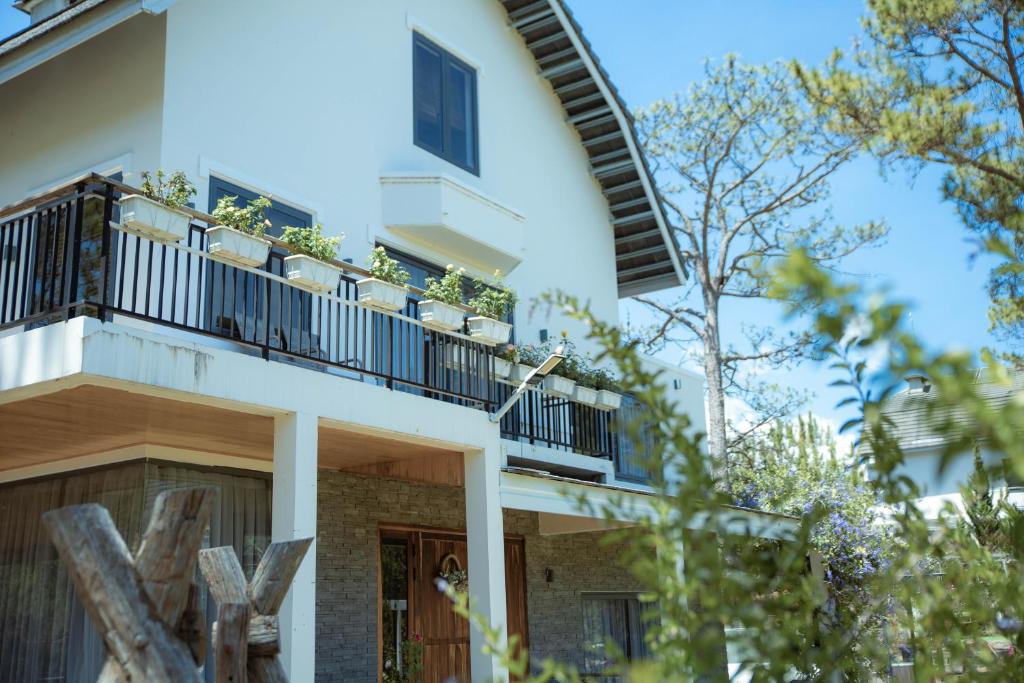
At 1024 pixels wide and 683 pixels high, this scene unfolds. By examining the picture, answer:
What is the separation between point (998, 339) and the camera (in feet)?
53.1

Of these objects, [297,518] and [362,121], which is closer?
[297,518]

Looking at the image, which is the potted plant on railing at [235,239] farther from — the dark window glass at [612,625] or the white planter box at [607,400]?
the dark window glass at [612,625]

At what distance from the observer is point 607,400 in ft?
42.9

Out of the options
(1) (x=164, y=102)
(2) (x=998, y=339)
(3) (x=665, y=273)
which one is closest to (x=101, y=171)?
(1) (x=164, y=102)

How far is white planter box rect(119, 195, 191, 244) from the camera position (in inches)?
282

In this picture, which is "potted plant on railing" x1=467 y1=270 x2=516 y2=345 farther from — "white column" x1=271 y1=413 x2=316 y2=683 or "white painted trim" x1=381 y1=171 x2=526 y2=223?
"white column" x1=271 y1=413 x2=316 y2=683

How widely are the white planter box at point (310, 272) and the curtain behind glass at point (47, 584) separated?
221 cm

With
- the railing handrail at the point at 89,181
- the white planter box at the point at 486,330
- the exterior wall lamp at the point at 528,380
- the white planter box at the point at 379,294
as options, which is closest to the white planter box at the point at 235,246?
the railing handrail at the point at 89,181

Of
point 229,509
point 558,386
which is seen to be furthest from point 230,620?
point 558,386

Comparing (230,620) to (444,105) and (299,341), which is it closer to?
(299,341)

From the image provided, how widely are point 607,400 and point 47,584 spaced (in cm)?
680

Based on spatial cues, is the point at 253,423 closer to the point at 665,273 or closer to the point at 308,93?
the point at 308,93

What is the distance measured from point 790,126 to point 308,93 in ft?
52.1

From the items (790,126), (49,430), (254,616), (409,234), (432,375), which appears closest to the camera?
(254,616)
